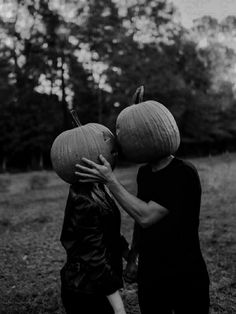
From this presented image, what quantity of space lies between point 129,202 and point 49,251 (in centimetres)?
540

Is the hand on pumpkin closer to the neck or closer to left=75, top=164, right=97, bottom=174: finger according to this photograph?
left=75, top=164, right=97, bottom=174: finger

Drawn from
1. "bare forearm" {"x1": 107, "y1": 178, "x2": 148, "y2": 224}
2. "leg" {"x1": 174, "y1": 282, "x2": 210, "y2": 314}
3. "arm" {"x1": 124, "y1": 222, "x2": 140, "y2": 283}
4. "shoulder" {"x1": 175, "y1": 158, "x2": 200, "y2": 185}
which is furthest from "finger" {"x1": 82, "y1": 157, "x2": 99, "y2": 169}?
"leg" {"x1": 174, "y1": 282, "x2": 210, "y2": 314}

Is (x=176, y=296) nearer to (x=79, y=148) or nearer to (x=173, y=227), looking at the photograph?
(x=173, y=227)

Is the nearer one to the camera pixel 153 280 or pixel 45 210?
pixel 153 280

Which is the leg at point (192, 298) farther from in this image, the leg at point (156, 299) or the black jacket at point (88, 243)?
the black jacket at point (88, 243)

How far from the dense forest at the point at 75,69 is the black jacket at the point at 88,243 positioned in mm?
28648

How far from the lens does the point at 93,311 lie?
8.05ft

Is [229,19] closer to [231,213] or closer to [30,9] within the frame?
[30,9]

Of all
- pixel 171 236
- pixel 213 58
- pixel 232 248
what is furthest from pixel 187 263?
pixel 213 58

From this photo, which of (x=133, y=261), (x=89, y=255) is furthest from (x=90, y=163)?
(x=133, y=261)

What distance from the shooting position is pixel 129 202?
2.28 meters

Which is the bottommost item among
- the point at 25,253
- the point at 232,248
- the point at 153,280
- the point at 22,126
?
the point at 22,126

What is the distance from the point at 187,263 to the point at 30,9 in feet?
Answer: 113

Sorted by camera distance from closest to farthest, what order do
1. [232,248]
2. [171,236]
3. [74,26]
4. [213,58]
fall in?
[171,236], [232,248], [74,26], [213,58]
